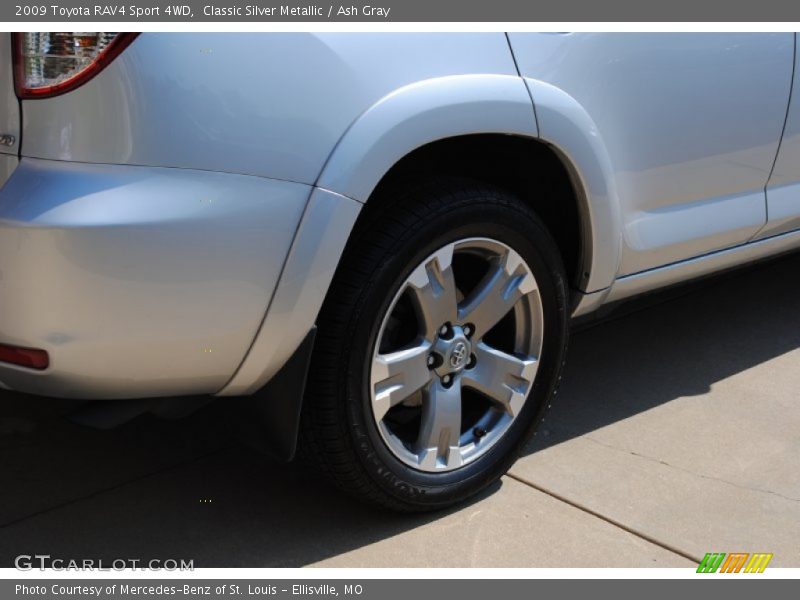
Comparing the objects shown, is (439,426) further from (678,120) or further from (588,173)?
(678,120)

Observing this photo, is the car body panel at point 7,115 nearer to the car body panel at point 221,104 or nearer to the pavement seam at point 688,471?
the car body panel at point 221,104

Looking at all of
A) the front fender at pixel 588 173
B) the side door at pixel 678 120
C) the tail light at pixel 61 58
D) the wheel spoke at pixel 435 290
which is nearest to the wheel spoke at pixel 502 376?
the wheel spoke at pixel 435 290

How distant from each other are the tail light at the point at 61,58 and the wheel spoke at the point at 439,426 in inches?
45.7

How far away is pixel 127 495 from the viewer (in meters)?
2.88

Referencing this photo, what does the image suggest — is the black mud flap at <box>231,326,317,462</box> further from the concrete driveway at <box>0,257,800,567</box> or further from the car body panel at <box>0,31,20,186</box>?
the car body panel at <box>0,31,20,186</box>

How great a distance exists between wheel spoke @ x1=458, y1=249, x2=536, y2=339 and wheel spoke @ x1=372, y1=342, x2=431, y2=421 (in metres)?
0.17

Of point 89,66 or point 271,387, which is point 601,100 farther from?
point 89,66

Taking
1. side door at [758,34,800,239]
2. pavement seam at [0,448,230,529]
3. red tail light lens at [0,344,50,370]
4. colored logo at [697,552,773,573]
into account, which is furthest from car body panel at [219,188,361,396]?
side door at [758,34,800,239]

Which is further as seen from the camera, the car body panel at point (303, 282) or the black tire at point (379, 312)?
the black tire at point (379, 312)

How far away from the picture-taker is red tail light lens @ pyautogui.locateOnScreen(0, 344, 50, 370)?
2150 millimetres

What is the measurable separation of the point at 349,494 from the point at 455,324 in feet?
1.67

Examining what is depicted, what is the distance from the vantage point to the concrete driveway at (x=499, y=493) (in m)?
2.66

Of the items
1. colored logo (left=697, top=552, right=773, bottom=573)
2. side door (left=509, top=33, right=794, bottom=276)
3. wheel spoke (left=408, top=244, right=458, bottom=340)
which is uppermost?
side door (left=509, top=33, right=794, bottom=276)
